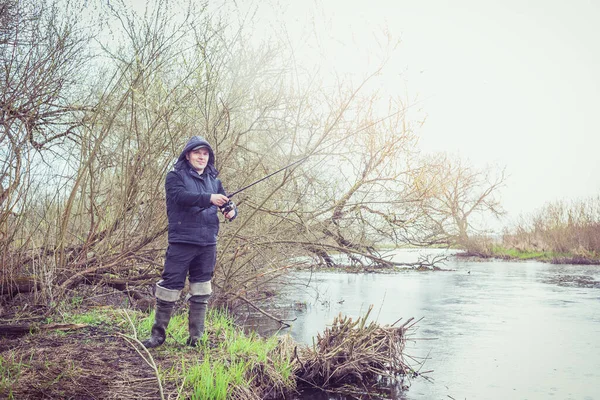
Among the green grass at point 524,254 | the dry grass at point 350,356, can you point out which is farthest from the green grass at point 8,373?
the green grass at point 524,254

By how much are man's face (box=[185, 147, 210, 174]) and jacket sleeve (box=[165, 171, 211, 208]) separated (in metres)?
0.18

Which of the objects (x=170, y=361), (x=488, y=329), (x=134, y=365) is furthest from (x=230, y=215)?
(x=488, y=329)

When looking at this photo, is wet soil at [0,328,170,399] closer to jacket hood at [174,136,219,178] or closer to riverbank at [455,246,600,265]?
jacket hood at [174,136,219,178]

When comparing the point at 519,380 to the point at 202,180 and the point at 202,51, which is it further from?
Result: the point at 202,51

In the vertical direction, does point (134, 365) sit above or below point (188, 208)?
below

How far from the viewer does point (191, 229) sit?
4160 millimetres

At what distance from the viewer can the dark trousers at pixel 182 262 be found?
4180 millimetres

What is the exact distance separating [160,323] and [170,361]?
0.39m

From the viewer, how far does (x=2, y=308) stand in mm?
5336

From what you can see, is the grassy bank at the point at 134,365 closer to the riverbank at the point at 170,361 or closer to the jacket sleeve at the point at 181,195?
the riverbank at the point at 170,361

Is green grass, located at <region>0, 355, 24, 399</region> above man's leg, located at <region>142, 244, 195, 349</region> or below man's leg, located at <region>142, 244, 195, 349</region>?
below

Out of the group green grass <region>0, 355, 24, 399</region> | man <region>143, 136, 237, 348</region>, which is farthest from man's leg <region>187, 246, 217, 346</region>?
green grass <region>0, 355, 24, 399</region>

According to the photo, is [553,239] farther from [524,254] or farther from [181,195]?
→ [181,195]

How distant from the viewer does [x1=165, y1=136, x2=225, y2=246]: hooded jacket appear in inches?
160
